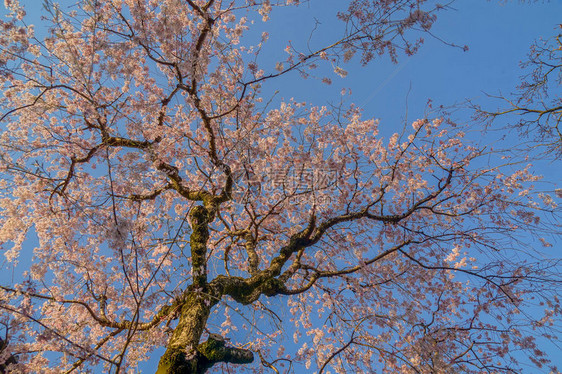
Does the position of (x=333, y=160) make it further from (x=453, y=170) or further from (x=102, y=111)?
(x=102, y=111)

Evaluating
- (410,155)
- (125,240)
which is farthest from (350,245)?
(125,240)

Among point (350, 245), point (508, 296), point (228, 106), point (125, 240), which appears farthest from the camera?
point (350, 245)

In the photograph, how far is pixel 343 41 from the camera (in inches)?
173

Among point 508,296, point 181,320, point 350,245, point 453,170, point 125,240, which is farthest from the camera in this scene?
point 350,245

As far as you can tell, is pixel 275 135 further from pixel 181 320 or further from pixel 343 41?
pixel 181 320

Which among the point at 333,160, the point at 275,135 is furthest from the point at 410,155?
the point at 275,135

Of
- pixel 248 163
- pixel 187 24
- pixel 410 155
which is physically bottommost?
pixel 248 163

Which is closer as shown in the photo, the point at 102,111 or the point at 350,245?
the point at 102,111

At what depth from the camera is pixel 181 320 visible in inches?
164

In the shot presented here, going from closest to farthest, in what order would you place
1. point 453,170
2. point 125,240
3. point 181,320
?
1. point 125,240
2. point 181,320
3. point 453,170

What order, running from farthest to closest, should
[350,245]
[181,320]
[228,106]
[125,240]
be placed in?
[350,245] < [228,106] < [181,320] < [125,240]

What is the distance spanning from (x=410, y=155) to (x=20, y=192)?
31.3 ft

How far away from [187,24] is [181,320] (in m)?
5.58

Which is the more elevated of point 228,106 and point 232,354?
point 228,106
